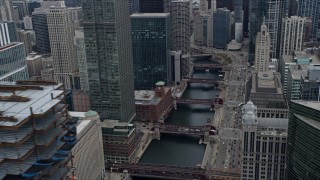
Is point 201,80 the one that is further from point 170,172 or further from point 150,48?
point 170,172

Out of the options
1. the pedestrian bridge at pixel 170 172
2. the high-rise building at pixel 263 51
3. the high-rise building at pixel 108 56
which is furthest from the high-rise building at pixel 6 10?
the pedestrian bridge at pixel 170 172

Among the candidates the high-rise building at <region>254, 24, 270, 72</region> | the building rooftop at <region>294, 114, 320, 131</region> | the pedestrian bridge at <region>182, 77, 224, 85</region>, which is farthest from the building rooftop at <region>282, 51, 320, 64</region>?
the building rooftop at <region>294, 114, 320, 131</region>

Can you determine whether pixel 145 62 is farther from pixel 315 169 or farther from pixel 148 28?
pixel 315 169

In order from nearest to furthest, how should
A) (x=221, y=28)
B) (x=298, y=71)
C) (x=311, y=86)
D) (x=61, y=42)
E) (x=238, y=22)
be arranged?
(x=311, y=86) < (x=298, y=71) < (x=61, y=42) < (x=221, y=28) < (x=238, y=22)

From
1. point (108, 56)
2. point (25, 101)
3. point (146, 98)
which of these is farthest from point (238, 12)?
point (25, 101)

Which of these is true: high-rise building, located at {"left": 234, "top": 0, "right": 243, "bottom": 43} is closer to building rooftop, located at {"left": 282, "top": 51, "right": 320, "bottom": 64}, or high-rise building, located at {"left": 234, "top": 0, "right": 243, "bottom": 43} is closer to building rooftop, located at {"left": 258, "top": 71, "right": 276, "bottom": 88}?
building rooftop, located at {"left": 282, "top": 51, "right": 320, "bottom": 64}
